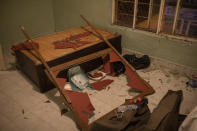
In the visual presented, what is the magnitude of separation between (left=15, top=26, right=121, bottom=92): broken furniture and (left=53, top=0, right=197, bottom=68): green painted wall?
29cm

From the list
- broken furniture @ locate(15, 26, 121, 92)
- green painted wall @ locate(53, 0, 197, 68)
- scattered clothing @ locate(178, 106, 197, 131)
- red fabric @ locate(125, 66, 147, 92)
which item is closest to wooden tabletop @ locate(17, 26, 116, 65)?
broken furniture @ locate(15, 26, 121, 92)

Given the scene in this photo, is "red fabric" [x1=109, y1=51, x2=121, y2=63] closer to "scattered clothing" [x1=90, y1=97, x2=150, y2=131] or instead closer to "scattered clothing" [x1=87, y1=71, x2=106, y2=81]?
"scattered clothing" [x1=87, y1=71, x2=106, y2=81]

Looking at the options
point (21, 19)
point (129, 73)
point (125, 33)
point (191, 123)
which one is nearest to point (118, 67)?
point (129, 73)

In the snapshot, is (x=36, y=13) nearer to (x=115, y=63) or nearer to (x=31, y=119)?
(x=115, y=63)

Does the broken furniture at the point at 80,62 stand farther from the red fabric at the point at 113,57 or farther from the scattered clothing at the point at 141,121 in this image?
the scattered clothing at the point at 141,121

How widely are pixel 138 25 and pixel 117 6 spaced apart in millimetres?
480

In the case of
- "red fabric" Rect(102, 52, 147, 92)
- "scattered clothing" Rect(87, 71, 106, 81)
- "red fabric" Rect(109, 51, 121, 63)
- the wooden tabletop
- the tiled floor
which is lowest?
the tiled floor

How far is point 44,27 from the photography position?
4203mm

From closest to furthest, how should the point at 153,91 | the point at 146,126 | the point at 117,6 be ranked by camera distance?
1. the point at 146,126
2. the point at 153,91
3. the point at 117,6

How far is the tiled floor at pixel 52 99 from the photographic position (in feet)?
6.79

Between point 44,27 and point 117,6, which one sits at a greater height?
point 117,6

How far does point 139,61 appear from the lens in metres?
3.11

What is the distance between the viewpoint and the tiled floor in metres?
2.07

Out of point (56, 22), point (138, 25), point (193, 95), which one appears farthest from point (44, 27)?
point (193, 95)
